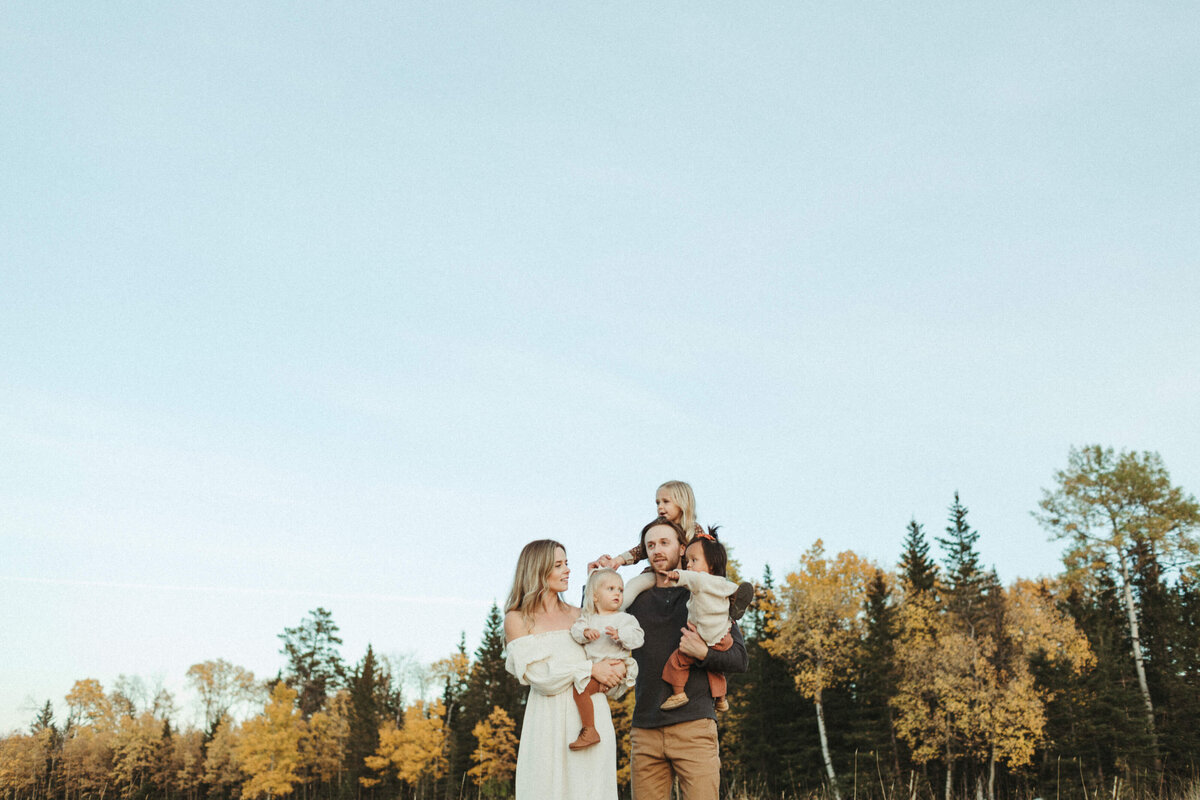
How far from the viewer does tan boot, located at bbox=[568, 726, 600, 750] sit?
170 inches

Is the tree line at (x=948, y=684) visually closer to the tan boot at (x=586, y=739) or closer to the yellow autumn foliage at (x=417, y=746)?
the yellow autumn foliage at (x=417, y=746)

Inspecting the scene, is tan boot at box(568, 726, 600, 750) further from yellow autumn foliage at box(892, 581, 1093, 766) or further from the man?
yellow autumn foliage at box(892, 581, 1093, 766)

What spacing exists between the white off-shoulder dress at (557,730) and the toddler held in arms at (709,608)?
16.3 inches

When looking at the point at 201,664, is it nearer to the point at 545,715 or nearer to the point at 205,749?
the point at 205,749

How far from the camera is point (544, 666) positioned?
4512mm

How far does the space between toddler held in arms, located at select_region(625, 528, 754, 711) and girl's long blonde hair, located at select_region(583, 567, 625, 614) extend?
0.38 meters

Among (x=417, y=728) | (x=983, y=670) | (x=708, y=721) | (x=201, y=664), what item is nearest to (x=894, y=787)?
(x=708, y=721)

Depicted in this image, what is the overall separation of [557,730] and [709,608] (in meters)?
1.07

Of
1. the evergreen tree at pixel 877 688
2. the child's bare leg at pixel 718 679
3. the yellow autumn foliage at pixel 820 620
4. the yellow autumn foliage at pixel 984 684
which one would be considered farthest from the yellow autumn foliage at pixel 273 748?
the child's bare leg at pixel 718 679

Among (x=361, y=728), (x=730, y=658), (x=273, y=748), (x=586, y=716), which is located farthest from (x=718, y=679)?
(x=361, y=728)

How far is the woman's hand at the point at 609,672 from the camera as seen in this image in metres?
4.36

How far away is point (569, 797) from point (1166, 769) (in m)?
→ 39.6

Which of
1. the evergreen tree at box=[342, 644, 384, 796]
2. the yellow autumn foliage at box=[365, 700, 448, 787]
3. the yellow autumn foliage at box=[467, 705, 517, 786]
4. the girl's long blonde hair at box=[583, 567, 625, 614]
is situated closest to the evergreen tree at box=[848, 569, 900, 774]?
the yellow autumn foliage at box=[467, 705, 517, 786]

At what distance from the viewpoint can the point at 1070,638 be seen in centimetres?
3219
